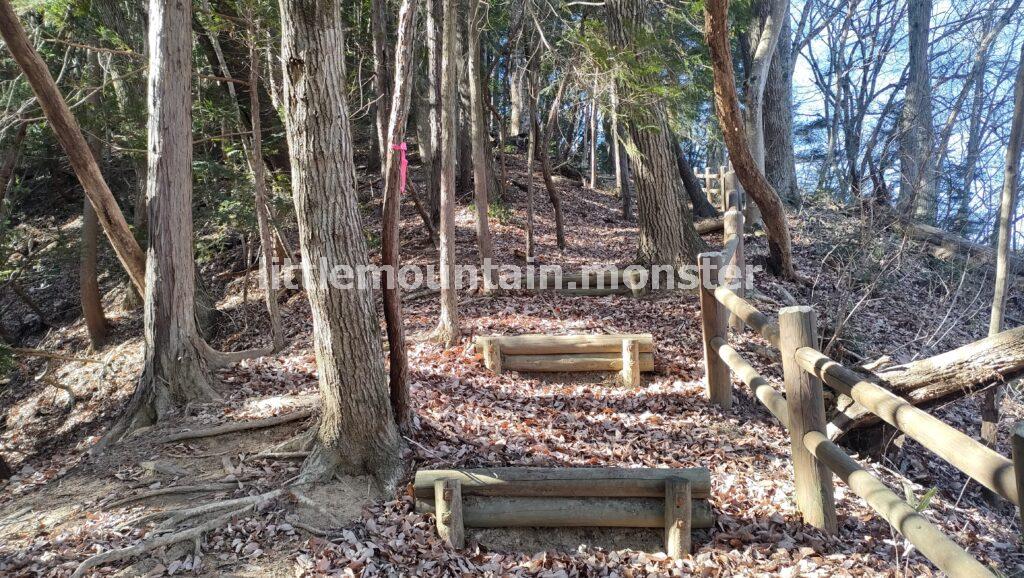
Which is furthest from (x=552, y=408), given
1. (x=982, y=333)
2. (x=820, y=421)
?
(x=982, y=333)

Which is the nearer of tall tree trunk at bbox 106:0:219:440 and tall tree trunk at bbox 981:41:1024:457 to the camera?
tall tree trunk at bbox 106:0:219:440

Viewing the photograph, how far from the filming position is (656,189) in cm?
866

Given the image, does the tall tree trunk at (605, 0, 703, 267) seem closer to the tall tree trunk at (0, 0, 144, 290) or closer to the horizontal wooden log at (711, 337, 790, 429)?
the horizontal wooden log at (711, 337, 790, 429)

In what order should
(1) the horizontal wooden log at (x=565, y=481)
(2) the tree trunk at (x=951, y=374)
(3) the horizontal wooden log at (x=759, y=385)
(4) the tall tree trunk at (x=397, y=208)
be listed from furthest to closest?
(2) the tree trunk at (x=951, y=374), (4) the tall tree trunk at (x=397, y=208), (3) the horizontal wooden log at (x=759, y=385), (1) the horizontal wooden log at (x=565, y=481)

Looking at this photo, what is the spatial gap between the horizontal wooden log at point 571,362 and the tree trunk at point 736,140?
3.03 metres

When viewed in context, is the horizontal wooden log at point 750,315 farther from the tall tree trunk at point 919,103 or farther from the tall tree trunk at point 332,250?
the tall tree trunk at point 919,103

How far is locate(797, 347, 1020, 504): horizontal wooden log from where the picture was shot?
7.55 feet

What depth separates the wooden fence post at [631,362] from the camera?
6445 millimetres

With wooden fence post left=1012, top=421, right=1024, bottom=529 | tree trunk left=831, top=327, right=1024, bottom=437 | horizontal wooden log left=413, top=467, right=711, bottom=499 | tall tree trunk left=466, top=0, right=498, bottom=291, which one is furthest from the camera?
tall tree trunk left=466, top=0, right=498, bottom=291

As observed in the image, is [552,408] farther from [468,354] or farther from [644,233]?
[644,233]

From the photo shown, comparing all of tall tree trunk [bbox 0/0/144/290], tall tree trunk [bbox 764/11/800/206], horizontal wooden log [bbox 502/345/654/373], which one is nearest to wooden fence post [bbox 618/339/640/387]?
horizontal wooden log [bbox 502/345/654/373]

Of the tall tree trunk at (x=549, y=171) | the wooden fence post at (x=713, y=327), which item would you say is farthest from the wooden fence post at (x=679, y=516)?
the tall tree trunk at (x=549, y=171)

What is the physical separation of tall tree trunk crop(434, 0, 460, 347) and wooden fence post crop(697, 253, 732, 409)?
2.72 meters

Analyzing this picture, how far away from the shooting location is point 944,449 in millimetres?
2627
